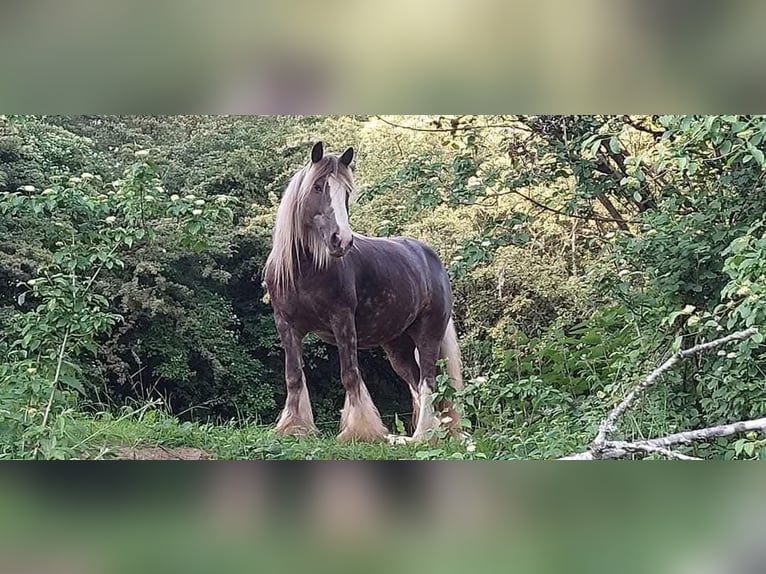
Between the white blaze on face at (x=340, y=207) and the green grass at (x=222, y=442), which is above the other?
the white blaze on face at (x=340, y=207)

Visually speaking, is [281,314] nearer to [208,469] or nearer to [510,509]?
[208,469]

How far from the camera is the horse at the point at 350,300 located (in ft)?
6.22

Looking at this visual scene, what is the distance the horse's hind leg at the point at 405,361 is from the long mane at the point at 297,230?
0.96ft

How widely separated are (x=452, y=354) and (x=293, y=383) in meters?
0.42

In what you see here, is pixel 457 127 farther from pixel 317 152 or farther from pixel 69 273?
pixel 69 273

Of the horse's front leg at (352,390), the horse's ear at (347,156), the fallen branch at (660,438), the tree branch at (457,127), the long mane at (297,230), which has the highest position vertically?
the tree branch at (457,127)

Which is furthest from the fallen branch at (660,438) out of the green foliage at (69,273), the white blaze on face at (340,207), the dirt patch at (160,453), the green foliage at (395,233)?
the green foliage at (69,273)

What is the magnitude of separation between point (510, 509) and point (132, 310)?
1046 millimetres

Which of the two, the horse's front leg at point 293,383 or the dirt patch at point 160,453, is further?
the horse's front leg at point 293,383

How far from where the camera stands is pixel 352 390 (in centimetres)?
197

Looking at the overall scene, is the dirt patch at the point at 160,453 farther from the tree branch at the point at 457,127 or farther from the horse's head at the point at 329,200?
the tree branch at the point at 457,127

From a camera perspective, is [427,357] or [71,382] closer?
[71,382]

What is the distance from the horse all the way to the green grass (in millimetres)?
40

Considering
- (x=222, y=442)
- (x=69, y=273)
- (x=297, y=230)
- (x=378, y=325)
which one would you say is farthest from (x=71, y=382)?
(x=378, y=325)
